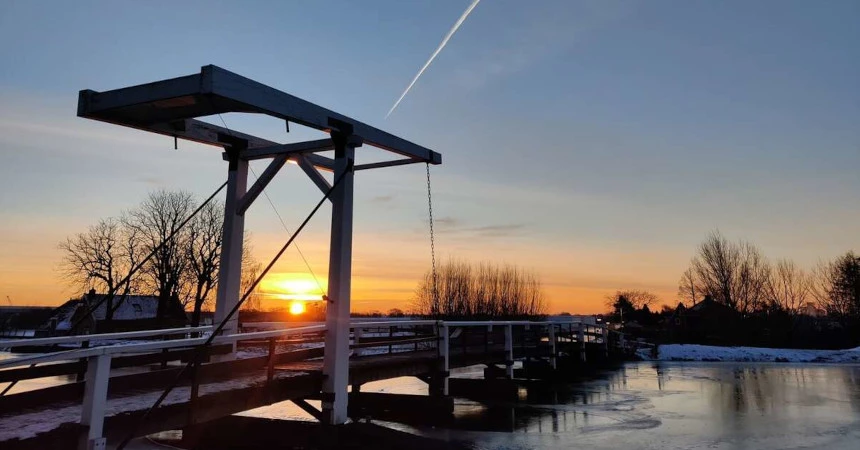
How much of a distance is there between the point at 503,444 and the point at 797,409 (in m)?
7.80

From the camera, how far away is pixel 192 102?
6.02 meters

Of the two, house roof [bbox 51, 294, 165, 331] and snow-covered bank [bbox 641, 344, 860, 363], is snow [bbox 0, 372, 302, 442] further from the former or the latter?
house roof [bbox 51, 294, 165, 331]

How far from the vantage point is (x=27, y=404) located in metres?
5.16

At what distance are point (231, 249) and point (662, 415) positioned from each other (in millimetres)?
8899

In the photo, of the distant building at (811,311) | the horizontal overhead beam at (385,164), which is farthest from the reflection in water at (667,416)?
the distant building at (811,311)

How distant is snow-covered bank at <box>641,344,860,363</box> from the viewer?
28.8 m

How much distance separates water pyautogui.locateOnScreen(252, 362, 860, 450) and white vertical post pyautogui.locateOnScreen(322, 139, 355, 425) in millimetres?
2401

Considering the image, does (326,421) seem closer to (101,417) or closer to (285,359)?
(285,359)

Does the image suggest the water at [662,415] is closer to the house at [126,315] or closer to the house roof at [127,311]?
the house at [126,315]

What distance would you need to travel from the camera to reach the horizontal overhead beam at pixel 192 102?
18.5ft

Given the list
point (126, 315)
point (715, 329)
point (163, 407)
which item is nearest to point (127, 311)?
point (126, 315)

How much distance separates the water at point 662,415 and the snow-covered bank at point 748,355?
37.0ft

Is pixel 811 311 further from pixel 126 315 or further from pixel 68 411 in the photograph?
pixel 126 315

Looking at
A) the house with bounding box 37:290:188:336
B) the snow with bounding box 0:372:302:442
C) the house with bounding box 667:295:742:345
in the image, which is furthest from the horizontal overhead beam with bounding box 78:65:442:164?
the house with bounding box 667:295:742:345
